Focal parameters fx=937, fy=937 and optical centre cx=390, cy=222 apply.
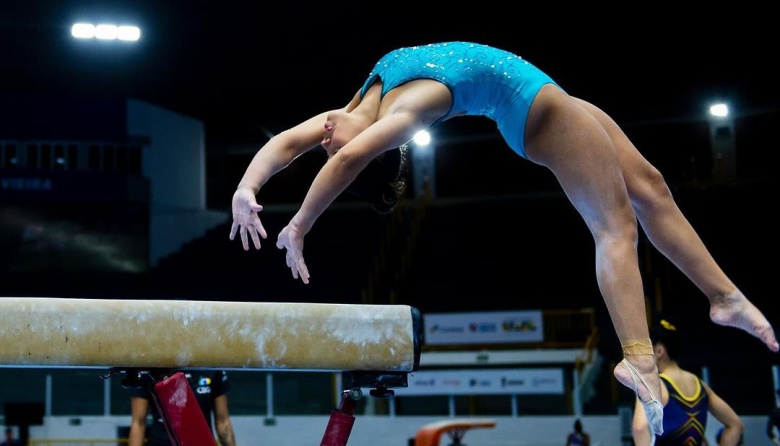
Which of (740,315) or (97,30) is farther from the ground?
(97,30)

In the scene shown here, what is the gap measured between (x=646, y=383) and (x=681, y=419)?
4.67ft

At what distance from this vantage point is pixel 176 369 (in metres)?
2.81

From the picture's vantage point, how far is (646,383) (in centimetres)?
287

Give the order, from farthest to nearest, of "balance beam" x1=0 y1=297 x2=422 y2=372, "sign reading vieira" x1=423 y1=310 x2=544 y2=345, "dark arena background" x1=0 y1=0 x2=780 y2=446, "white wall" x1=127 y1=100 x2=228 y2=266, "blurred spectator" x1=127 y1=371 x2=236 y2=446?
"white wall" x1=127 y1=100 x2=228 y2=266
"sign reading vieira" x1=423 y1=310 x2=544 y2=345
"dark arena background" x1=0 y1=0 x2=780 y2=446
"blurred spectator" x1=127 y1=371 x2=236 y2=446
"balance beam" x1=0 y1=297 x2=422 y2=372

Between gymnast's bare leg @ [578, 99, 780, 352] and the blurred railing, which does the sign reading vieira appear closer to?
the blurred railing

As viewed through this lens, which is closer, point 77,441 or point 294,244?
point 294,244

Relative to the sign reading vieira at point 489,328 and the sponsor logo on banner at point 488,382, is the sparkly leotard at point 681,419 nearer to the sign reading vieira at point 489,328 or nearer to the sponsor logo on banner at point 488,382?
the sponsor logo on banner at point 488,382

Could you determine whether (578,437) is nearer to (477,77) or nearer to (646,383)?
(646,383)

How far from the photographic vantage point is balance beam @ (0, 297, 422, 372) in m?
2.68

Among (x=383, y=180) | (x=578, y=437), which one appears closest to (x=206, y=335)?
(x=383, y=180)

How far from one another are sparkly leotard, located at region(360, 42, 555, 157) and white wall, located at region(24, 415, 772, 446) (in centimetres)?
932

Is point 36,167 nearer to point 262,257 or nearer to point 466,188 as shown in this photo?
point 262,257

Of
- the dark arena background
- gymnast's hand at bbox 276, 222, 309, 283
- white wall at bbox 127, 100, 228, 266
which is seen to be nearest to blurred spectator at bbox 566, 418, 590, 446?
the dark arena background

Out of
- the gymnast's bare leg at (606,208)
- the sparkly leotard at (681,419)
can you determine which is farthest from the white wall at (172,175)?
the gymnast's bare leg at (606,208)
